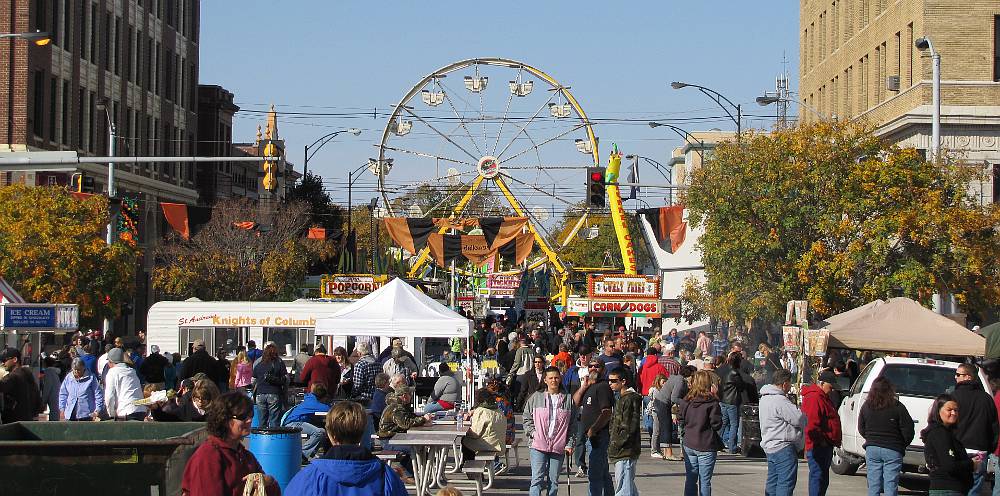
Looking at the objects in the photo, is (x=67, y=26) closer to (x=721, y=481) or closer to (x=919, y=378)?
(x=721, y=481)

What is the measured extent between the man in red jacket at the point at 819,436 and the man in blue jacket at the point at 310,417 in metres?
5.58

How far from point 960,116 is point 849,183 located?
389 inches

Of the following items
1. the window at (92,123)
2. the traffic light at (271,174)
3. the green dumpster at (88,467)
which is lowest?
the green dumpster at (88,467)

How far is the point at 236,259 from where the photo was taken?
5731cm

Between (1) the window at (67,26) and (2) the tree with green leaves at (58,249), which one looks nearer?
(2) the tree with green leaves at (58,249)

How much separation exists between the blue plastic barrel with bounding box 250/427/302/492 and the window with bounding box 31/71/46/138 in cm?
4025

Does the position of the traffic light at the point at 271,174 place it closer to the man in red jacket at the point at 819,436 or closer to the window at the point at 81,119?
the man in red jacket at the point at 819,436

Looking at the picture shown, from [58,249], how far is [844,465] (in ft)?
93.5

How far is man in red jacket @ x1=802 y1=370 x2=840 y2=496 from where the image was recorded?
13796 millimetres

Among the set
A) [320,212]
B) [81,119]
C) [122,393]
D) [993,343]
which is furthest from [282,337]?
[320,212]

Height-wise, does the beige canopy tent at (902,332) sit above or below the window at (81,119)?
below

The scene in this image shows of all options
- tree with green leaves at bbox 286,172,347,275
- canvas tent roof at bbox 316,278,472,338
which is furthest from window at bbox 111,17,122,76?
canvas tent roof at bbox 316,278,472,338

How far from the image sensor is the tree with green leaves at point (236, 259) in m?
55.3

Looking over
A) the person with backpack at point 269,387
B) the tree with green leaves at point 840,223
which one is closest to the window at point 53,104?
the tree with green leaves at point 840,223
